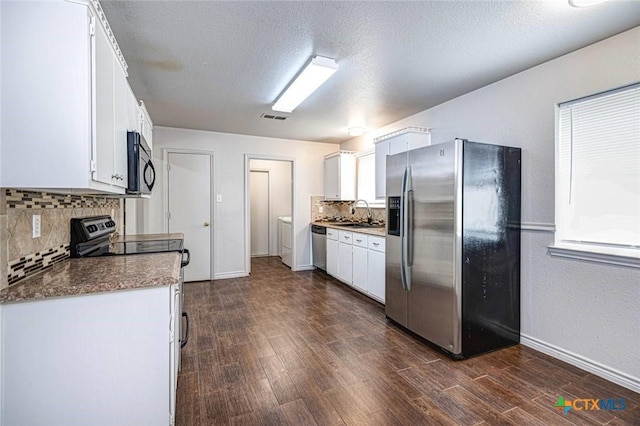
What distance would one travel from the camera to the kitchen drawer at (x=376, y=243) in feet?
11.6

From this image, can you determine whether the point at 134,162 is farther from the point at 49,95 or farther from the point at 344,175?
the point at 344,175

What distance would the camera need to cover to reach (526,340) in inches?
105

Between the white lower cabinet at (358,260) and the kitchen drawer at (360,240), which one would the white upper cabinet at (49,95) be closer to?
the white lower cabinet at (358,260)

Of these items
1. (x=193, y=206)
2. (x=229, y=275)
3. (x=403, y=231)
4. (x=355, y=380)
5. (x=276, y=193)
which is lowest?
(x=355, y=380)

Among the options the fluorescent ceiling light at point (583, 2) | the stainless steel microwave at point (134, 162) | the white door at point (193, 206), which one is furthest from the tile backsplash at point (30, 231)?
the fluorescent ceiling light at point (583, 2)

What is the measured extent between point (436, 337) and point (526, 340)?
2.74ft

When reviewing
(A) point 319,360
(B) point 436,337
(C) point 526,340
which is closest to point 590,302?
(C) point 526,340

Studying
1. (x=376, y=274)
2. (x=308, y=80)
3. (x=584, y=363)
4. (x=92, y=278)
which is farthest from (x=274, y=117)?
(x=584, y=363)

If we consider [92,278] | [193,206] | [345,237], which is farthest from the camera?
Answer: [193,206]

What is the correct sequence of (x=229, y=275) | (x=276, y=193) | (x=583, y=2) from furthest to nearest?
(x=276, y=193) < (x=229, y=275) < (x=583, y=2)

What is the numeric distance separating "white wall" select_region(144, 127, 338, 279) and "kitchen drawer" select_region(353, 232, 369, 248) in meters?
1.66

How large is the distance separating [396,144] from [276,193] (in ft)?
12.7

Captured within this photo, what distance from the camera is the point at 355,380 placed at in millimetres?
2133

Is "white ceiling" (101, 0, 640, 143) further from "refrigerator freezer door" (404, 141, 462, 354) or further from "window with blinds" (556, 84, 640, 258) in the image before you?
"refrigerator freezer door" (404, 141, 462, 354)
